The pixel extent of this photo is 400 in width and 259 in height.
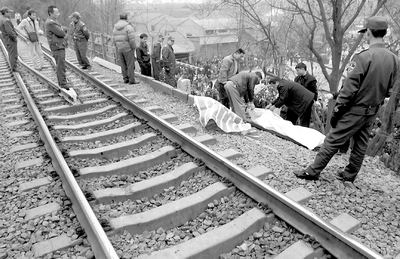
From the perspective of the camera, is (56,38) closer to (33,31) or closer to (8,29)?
(8,29)

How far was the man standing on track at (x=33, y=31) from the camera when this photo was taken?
9484 millimetres

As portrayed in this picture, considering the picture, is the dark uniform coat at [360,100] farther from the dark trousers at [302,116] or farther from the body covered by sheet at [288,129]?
the dark trousers at [302,116]

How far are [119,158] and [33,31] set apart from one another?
7.19m

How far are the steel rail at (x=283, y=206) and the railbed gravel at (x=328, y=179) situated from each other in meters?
0.43

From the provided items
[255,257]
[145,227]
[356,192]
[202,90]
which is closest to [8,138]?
[145,227]

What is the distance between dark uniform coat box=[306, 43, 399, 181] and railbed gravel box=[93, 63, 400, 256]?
0.88 ft

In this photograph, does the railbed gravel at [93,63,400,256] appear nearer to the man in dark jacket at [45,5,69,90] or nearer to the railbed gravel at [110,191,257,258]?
the railbed gravel at [110,191,257,258]

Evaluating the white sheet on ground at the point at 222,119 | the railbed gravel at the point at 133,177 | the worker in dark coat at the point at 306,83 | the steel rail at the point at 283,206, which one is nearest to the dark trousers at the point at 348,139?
the steel rail at the point at 283,206

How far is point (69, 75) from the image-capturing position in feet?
30.3

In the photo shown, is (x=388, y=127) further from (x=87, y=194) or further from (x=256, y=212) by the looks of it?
(x=87, y=194)

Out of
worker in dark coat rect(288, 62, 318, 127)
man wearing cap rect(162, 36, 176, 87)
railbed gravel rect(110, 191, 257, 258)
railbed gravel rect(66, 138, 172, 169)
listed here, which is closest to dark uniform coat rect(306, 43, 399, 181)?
railbed gravel rect(110, 191, 257, 258)

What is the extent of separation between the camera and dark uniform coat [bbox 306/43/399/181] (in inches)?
142

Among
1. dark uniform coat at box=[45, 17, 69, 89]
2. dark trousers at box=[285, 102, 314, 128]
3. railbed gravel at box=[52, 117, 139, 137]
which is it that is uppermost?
dark uniform coat at box=[45, 17, 69, 89]

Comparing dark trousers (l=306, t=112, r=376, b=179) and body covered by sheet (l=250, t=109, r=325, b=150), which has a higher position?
dark trousers (l=306, t=112, r=376, b=179)
